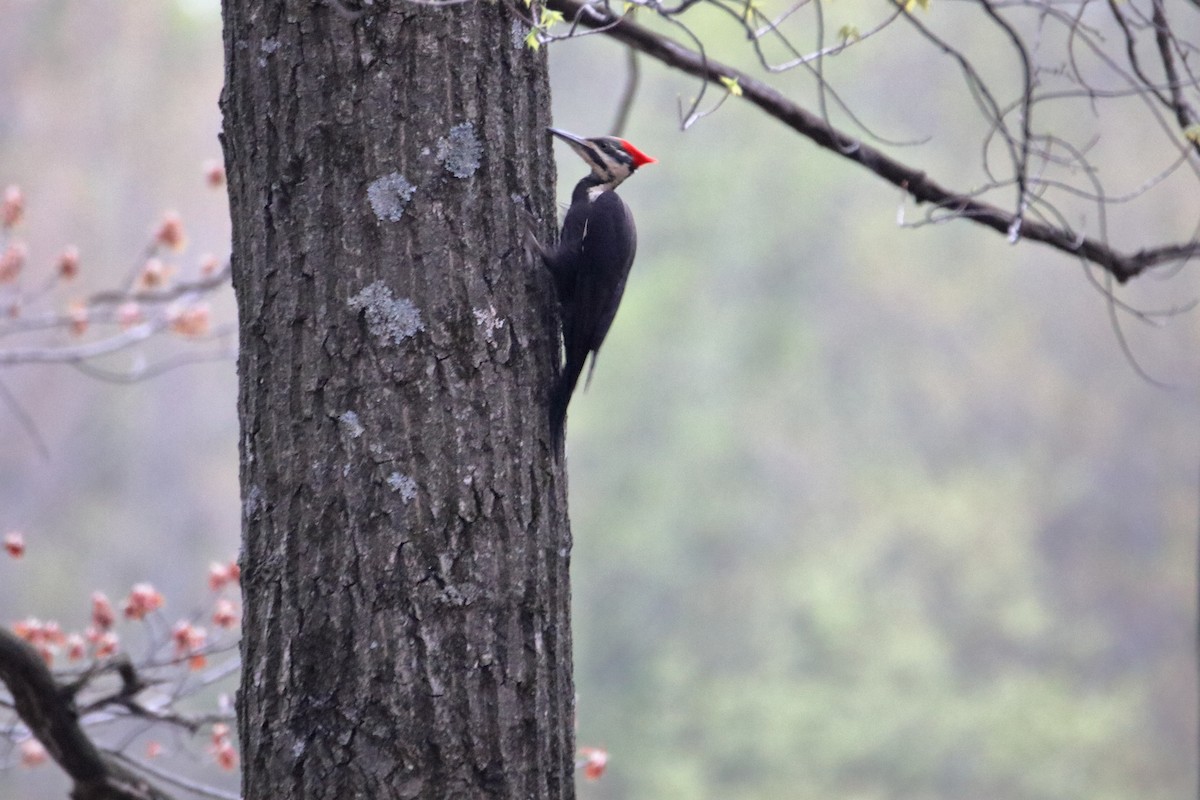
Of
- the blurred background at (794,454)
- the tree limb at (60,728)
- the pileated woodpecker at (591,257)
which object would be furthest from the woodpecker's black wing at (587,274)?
the blurred background at (794,454)

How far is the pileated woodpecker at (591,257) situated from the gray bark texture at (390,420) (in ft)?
0.34

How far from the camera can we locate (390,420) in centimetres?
150

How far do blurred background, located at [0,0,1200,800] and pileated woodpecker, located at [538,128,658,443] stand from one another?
8.58 m

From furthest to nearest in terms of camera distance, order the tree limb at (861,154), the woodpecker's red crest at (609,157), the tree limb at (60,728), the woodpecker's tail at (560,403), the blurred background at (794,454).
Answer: the blurred background at (794,454), the woodpecker's red crest at (609,157), the tree limb at (861,154), the tree limb at (60,728), the woodpecker's tail at (560,403)

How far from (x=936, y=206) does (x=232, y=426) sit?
11286mm

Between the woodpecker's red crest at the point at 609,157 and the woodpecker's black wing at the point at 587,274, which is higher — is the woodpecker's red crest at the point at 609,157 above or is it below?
above

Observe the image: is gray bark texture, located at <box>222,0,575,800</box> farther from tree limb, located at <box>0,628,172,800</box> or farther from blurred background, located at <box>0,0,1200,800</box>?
blurred background, located at <box>0,0,1200,800</box>

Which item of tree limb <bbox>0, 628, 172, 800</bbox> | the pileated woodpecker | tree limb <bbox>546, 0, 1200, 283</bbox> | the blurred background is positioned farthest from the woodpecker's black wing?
the blurred background

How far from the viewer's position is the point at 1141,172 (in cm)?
1105

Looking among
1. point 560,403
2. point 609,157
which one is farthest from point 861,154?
point 560,403

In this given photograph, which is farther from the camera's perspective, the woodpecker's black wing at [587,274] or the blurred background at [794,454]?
the blurred background at [794,454]

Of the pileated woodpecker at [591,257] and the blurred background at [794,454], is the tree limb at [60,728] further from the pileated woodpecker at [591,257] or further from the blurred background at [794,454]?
the blurred background at [794,454]

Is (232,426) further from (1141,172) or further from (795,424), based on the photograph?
(1141,172)

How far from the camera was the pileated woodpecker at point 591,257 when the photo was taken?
1719 mm
